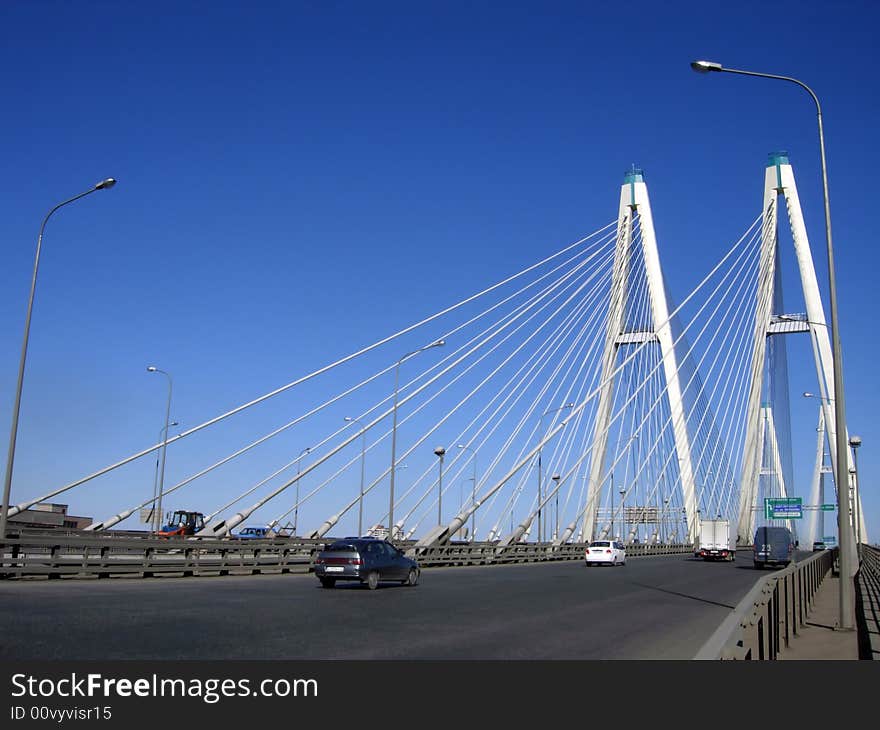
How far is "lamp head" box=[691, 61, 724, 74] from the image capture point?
17.8 meters

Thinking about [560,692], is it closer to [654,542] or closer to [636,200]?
[636,200]

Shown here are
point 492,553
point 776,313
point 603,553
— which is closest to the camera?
point 603,553

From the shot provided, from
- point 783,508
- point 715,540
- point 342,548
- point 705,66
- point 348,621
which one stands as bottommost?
point 348,621

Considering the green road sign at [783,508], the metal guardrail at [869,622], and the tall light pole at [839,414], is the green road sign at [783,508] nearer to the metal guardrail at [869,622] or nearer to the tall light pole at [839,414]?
the metal guardrail at [869,622]

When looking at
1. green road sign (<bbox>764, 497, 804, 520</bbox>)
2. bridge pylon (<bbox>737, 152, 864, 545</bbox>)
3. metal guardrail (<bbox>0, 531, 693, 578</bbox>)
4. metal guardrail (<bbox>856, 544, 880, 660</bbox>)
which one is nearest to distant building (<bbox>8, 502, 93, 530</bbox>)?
metal guardrail (<bbox>0, 531, 693, 578</bbox>)

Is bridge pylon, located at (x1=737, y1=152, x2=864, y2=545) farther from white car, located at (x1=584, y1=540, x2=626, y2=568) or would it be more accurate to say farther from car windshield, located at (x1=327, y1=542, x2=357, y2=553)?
car windshield, located at (x1=327, y1=542, x2=357, y2=553)

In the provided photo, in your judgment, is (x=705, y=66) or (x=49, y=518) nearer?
(x=705, y=66)


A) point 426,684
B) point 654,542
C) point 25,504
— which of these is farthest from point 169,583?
point 654,542

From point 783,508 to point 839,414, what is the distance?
3079 inches

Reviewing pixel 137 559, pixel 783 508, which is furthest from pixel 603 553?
pixel 783 508

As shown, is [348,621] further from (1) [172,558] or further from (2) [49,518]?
(2) [49,518]

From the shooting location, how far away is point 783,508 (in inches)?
3469

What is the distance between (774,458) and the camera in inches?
3415

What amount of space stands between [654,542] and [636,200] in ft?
113
